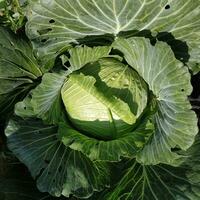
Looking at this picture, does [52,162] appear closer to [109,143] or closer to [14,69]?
[109,143]

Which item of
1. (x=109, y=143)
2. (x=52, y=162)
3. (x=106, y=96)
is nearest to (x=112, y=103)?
(x=106, y=96)

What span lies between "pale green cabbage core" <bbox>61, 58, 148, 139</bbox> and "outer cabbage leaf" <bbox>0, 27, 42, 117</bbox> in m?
0.45

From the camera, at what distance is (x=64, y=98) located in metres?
2.45

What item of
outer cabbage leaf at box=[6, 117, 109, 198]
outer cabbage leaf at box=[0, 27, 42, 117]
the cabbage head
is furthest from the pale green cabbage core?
outer cabbage leaf at box=[0, 27, 42, 117]

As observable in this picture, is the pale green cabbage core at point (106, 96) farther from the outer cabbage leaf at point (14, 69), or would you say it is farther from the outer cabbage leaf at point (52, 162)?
the outer cabbage leaf at point (14, 69)

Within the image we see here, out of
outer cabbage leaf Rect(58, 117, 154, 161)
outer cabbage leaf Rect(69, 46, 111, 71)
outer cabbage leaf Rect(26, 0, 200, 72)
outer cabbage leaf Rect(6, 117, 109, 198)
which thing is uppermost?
outer cabbage leaf Rect(26, 0, 200, 72)

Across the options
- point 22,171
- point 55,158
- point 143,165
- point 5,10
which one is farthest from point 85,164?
point 5,10

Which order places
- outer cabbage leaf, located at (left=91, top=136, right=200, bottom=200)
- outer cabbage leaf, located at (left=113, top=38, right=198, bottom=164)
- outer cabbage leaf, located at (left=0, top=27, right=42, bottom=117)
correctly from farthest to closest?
outer cabbage leaf, located at (left=0, top=27, right=42, bottom=117) → outer cabbage leaf, located at (left=91, top=136, right=200, bottom=200) → outer cabbage leaf, located at (left=113, top=38, right=198, bottom=164)

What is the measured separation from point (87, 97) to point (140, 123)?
0.33 meters

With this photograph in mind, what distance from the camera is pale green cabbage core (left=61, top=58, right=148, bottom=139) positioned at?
2326 millimetres

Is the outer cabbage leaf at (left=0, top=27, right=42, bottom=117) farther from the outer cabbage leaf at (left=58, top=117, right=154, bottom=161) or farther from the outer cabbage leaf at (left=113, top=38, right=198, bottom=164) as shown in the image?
the outer cabbage leaf at (left=113, top=38, right=198, bottom=164)

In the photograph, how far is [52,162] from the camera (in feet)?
8.20

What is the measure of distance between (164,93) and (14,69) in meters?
0.94

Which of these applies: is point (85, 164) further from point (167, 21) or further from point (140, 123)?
point (167, 21)
